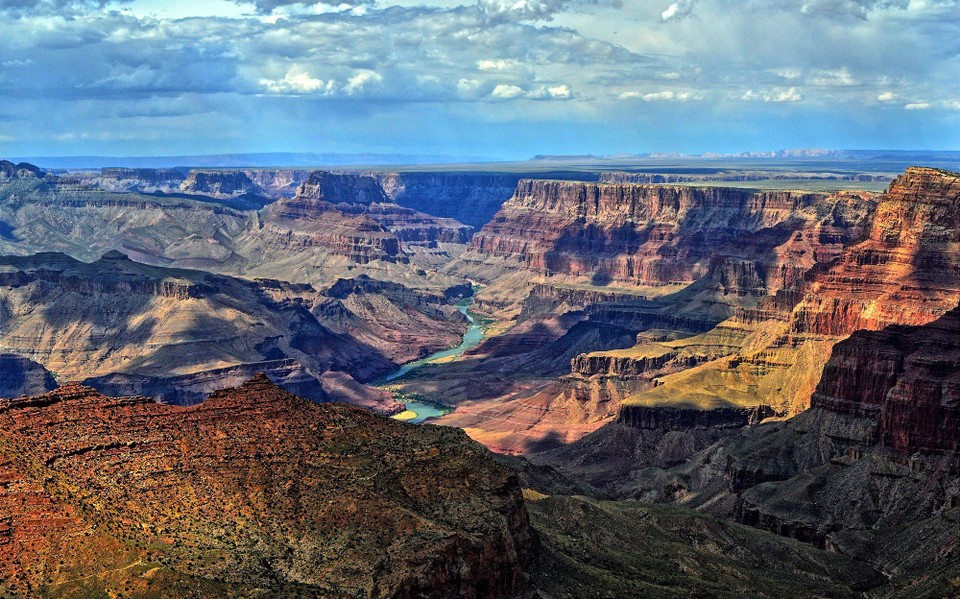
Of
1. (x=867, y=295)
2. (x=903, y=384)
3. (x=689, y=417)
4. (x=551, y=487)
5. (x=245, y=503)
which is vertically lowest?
(x=689, y=417)

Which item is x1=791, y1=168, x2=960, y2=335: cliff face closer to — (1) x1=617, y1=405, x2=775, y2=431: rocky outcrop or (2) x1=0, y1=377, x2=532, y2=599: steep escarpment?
(1) x1=617, y1=405, x2=775, y2=431: rocky outcrop

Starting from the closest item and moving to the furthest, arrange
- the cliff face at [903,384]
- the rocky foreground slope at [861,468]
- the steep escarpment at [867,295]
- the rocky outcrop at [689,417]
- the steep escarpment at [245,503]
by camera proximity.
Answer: the steep escarpment at [245,503] < the rocky foreground slope at [861,468] < the cliff face at [903,384] < the steep escarpment at [867,295] < the rocky outcrop at [689,417]

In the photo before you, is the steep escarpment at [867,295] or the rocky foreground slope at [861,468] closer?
the rocky foreground slope at [861,468]

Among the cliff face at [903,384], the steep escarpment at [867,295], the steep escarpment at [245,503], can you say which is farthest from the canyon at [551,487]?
the steep escarpment at [867,295]

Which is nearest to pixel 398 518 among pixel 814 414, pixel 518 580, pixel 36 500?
pixel 518 580

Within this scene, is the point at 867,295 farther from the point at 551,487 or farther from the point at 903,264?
the point at 551,487

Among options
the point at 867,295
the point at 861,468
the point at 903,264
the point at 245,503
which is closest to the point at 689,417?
the point at 867,295

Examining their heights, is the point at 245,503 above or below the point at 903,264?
below

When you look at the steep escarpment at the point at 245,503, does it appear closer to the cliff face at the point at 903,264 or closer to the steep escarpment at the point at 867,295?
the cliff face at the point at 903,264
